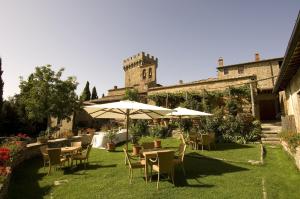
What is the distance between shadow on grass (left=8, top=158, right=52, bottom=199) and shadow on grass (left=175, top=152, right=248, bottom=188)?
4024mm

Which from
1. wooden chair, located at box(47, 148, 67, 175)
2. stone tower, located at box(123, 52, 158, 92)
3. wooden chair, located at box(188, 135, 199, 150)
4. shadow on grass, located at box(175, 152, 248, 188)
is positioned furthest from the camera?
stone tower, located at box(123, 52, 158, 92)

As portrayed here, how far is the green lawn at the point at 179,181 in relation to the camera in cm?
536

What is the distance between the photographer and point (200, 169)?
762 centimetres

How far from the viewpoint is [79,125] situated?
26.2m

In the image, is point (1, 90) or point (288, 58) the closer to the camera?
point (288, 58)

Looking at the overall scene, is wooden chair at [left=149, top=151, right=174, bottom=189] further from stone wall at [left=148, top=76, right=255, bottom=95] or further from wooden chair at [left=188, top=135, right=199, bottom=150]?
stone wall at [left=148, top=76, right=255, bottom=95]

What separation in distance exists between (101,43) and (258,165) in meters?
12.6

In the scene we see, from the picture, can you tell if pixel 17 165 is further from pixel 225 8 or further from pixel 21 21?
pixel 225 8

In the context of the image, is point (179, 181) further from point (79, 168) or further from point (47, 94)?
point (47, 94)

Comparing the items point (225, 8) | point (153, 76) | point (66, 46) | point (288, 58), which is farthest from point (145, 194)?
point (153, 76)

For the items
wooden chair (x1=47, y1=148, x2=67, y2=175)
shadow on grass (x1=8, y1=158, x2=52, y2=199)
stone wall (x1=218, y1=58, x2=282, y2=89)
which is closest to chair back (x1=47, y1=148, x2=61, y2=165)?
wooden chair (x1=47, y1=148, x2=67, y2=175)

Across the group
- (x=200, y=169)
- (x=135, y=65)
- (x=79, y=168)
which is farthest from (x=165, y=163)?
(x=135, y=65)

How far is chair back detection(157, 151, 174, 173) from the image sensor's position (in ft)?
19.9

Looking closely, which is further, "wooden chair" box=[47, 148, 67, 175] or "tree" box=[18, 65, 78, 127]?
"tree" box=[18, 65, 78, 127]
